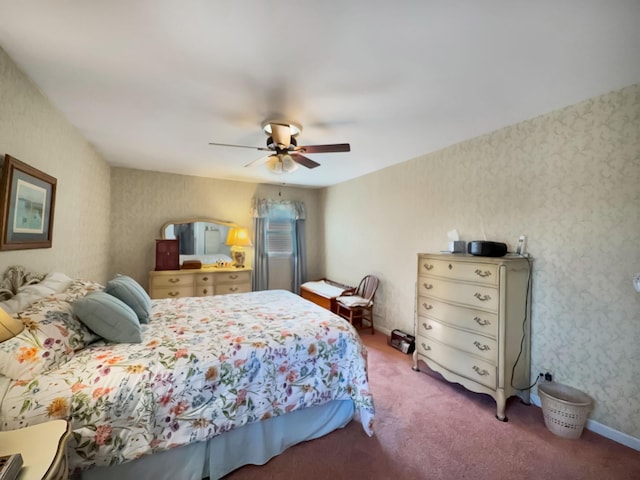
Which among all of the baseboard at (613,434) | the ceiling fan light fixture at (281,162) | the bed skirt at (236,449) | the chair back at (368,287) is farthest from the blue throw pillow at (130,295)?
the baseboard at (613,434)

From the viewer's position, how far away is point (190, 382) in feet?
4.76

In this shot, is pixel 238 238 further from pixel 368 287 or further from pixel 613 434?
pixel 613 434

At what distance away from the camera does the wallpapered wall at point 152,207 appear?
12.8 feet

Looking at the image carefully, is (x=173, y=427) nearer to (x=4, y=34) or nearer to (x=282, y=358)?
(x=282, y=358)

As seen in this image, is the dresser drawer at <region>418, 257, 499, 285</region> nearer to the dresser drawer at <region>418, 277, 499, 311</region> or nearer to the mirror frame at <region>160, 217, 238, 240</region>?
the dresser drawer at <region>418, 277, 499, 311</region>

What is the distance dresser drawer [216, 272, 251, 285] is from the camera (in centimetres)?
415

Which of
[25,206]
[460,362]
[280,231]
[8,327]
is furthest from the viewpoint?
[280,231]

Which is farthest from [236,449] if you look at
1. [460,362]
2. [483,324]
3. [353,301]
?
[353,301]

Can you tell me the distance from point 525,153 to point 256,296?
2855 mm

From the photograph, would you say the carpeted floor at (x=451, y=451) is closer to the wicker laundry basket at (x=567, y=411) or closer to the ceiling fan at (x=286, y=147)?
the wicker laundry basket at (x=567, y=411)

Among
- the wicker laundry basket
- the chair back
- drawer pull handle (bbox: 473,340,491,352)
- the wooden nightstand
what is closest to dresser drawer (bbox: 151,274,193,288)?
the chair back

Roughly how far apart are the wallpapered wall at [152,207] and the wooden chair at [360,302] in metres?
1.86

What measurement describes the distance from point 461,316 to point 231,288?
10.5 ft

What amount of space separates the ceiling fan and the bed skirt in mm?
1935
